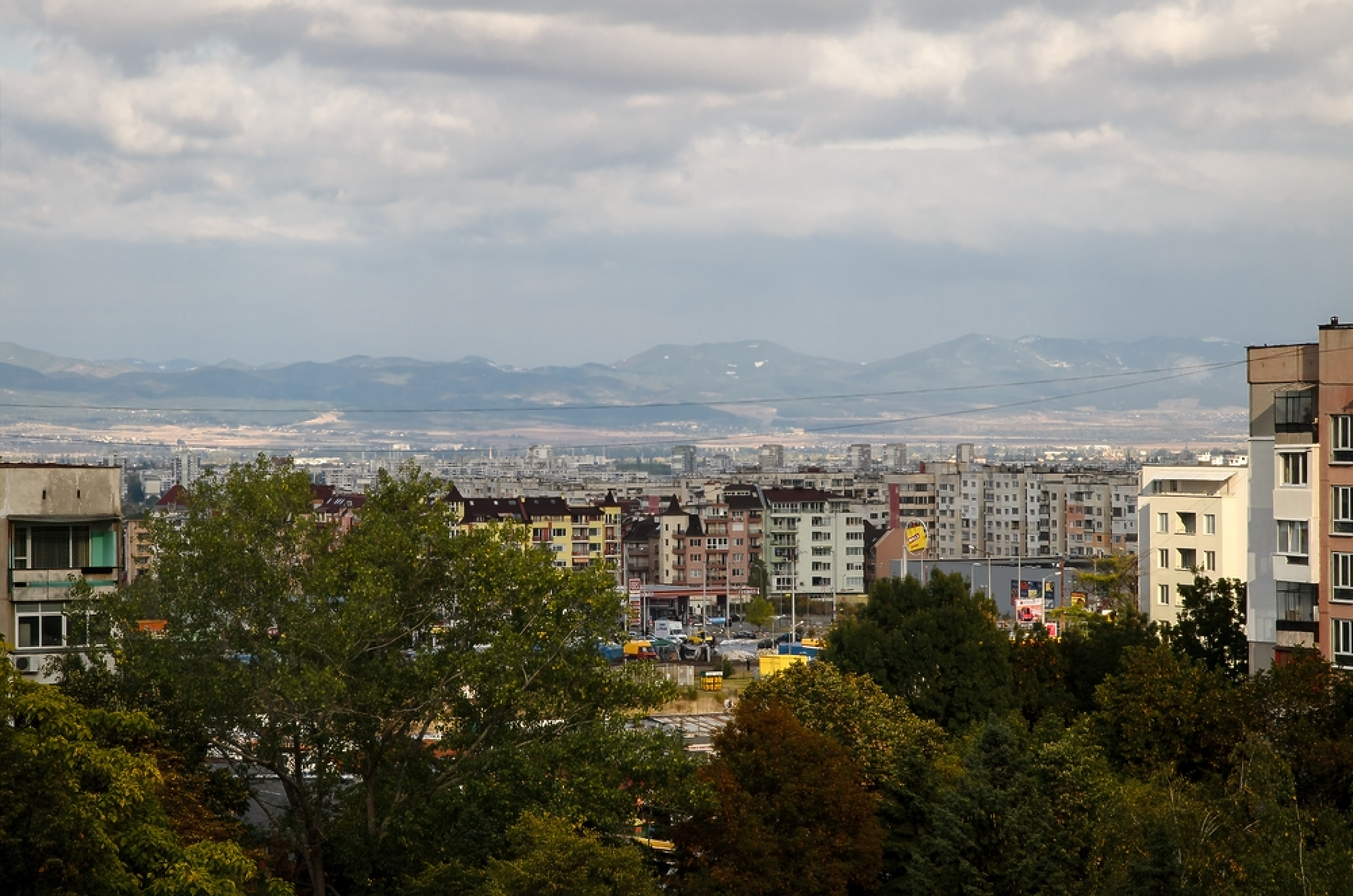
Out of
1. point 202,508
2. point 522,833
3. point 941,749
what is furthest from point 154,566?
point 941,749

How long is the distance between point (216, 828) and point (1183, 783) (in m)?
13.1

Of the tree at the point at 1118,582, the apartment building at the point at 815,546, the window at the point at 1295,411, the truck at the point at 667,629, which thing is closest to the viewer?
the window at the point at 1295,411

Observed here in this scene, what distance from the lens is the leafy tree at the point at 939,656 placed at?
106 ft

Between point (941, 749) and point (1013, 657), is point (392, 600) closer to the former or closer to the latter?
point (941, 749)

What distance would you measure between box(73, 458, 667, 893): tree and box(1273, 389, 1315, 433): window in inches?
485

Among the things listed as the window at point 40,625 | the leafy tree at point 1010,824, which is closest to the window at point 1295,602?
the leafy tree at point 1010,824

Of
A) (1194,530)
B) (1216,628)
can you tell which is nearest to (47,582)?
(1216,628)

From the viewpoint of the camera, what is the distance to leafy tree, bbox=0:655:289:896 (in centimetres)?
1667

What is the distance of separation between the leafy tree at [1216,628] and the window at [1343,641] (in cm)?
394

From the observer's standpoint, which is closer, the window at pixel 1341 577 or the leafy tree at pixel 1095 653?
the window at pixel 1341 577

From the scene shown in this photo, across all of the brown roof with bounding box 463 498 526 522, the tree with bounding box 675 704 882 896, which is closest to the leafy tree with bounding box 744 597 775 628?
the brown roof with bounding box 463 498 526 522

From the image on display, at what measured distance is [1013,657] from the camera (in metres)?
33.9

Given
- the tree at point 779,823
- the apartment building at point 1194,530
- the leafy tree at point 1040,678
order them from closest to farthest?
the tree at point 779,823 < the leafy tree at point 1040,678 < the apartment building at point 1194,530

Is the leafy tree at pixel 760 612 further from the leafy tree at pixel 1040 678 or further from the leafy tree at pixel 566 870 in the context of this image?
the leafy tree at pixel 566 870
